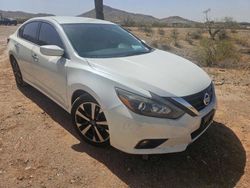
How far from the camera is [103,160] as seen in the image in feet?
12.2

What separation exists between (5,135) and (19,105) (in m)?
1.26

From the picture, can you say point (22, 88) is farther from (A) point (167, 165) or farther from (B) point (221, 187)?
(B) point (221, 187)

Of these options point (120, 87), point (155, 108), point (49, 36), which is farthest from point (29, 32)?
point (155, 108)

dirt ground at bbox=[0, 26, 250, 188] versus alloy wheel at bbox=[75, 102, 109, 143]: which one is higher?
alloy wheel at bbox=[75, 102, 109, 143]

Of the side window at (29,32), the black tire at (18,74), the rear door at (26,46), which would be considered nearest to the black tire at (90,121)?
the rear door at (26,46)

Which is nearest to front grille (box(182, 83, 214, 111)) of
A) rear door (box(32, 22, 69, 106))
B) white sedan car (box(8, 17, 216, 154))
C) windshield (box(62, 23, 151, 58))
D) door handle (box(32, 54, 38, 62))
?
white sedan car (box(8, 17, 216, 154))

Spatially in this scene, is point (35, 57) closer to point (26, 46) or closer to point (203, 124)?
point (26, 46)

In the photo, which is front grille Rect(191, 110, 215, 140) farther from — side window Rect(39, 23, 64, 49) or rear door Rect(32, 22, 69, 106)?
side window Rect(39, 23, 64, 49)

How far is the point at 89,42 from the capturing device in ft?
14.4

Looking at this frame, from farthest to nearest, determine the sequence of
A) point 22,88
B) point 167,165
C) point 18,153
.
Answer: point 22,88 < point 18,153 < point 167,165

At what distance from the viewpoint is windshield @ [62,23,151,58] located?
4.23 meters

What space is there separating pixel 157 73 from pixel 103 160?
124 centimetres

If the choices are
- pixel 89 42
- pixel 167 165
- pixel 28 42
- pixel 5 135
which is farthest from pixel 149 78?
pixel 28 42

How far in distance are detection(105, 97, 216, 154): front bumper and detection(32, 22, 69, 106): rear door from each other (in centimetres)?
119
